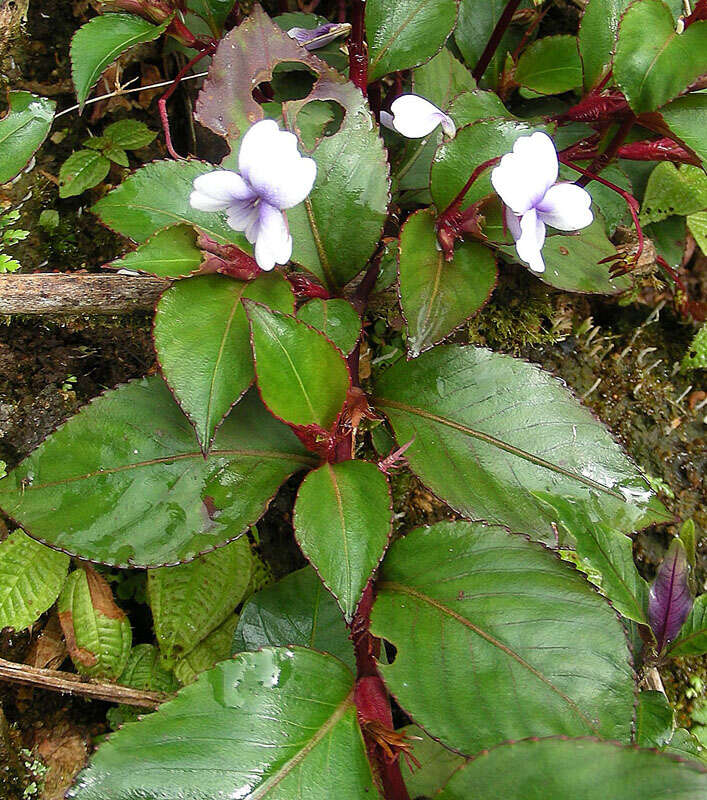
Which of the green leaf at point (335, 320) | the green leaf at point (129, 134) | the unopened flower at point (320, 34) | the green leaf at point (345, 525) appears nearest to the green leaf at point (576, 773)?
the green leaf at point (345, 525)

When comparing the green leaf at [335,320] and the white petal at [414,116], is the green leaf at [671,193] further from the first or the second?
the green leaf at [335,320]

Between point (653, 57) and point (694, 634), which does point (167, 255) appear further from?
point (694, 634)

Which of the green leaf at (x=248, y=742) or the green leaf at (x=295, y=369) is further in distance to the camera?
the green leaf at (x=295, y=369)

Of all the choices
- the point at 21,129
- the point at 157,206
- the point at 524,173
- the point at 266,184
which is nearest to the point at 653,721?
the point at 524,173

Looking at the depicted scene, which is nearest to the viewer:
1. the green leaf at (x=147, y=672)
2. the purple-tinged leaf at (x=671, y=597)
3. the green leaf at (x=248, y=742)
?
the green leaf at (x=248, y=742)

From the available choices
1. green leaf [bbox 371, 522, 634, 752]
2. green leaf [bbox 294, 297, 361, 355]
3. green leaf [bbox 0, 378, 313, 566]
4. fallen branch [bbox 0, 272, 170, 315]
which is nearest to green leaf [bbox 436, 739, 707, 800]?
green leaf [bbox 371, 522, 634, 752]

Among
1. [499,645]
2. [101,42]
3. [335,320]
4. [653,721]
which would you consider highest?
[101,42]

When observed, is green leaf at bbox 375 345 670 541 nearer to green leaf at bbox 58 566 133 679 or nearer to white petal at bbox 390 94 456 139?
white petal at bbox 390 94 456 139
